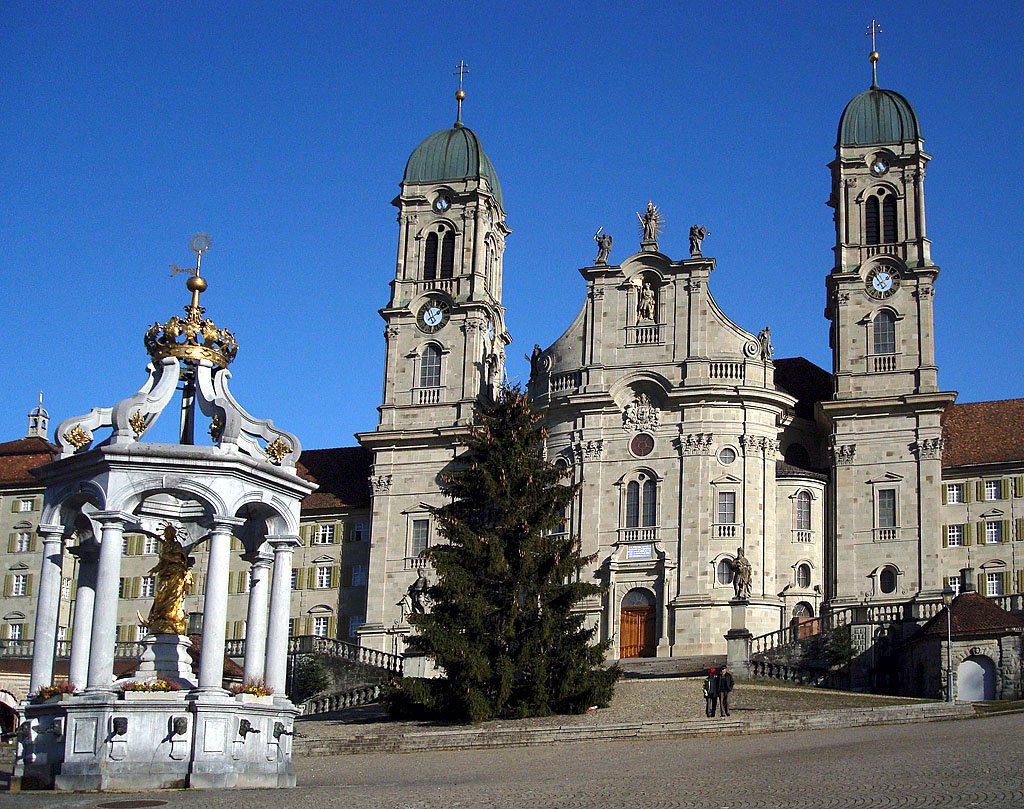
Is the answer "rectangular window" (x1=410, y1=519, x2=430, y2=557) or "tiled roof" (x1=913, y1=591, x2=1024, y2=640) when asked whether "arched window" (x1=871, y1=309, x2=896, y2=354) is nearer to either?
"tiled roof" (x1=913, y1=591, x2=1024, y2=640)

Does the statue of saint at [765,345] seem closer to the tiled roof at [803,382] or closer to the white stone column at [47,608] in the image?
the tiled roof at [803,382]

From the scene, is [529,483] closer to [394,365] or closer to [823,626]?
[823,626]

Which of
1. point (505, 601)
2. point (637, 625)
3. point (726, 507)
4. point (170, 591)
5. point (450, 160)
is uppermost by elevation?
point (450, 160)

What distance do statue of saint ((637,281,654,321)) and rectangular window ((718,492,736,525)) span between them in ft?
28.3

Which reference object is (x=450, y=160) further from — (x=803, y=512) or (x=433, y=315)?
(x=803, y=512)

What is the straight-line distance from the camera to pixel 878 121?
2835 inches

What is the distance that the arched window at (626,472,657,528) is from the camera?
220 feet

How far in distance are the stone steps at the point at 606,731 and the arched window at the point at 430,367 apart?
34919mm

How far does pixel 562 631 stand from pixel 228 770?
68.9ft

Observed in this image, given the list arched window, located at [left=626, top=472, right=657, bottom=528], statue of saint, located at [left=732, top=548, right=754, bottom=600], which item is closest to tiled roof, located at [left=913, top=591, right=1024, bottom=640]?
statue of saint, located at [left=732, top=548, right=754, bottom=600]

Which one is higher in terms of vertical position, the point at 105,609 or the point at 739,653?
the point at 739,653

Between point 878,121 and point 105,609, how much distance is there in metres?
52.6

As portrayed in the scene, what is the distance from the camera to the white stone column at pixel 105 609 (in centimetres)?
2761

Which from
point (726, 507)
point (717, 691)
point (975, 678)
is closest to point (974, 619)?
point (975, 678)
